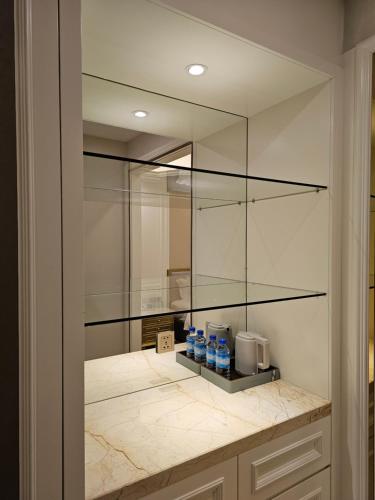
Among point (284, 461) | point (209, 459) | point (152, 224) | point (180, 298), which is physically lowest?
point (284, 461)

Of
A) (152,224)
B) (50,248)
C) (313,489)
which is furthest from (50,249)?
(313,489)

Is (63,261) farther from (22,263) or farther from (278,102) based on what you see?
(278,102)

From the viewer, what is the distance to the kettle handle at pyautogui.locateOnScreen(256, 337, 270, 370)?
147 centimetres

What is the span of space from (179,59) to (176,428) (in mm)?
1250

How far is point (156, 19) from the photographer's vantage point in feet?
2.98

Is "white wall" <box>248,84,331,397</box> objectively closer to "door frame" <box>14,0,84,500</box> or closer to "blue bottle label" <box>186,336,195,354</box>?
"blue bottle label" <box>186,336,195,354</box>

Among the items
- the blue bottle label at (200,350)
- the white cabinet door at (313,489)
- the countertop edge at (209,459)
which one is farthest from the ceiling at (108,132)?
the white cabinet door at (313,489)

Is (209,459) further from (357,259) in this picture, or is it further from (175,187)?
(175,187)

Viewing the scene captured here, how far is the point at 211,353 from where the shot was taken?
5.05 feet

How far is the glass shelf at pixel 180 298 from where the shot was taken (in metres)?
0.97

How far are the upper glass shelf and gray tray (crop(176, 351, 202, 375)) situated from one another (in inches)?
28.5

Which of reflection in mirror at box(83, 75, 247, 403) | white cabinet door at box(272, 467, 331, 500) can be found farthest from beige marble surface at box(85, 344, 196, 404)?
white cabinet door at box(272, 467, 331, 500)

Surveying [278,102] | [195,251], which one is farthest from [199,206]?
[278,102]

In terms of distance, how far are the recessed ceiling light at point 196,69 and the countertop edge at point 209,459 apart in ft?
4.12
